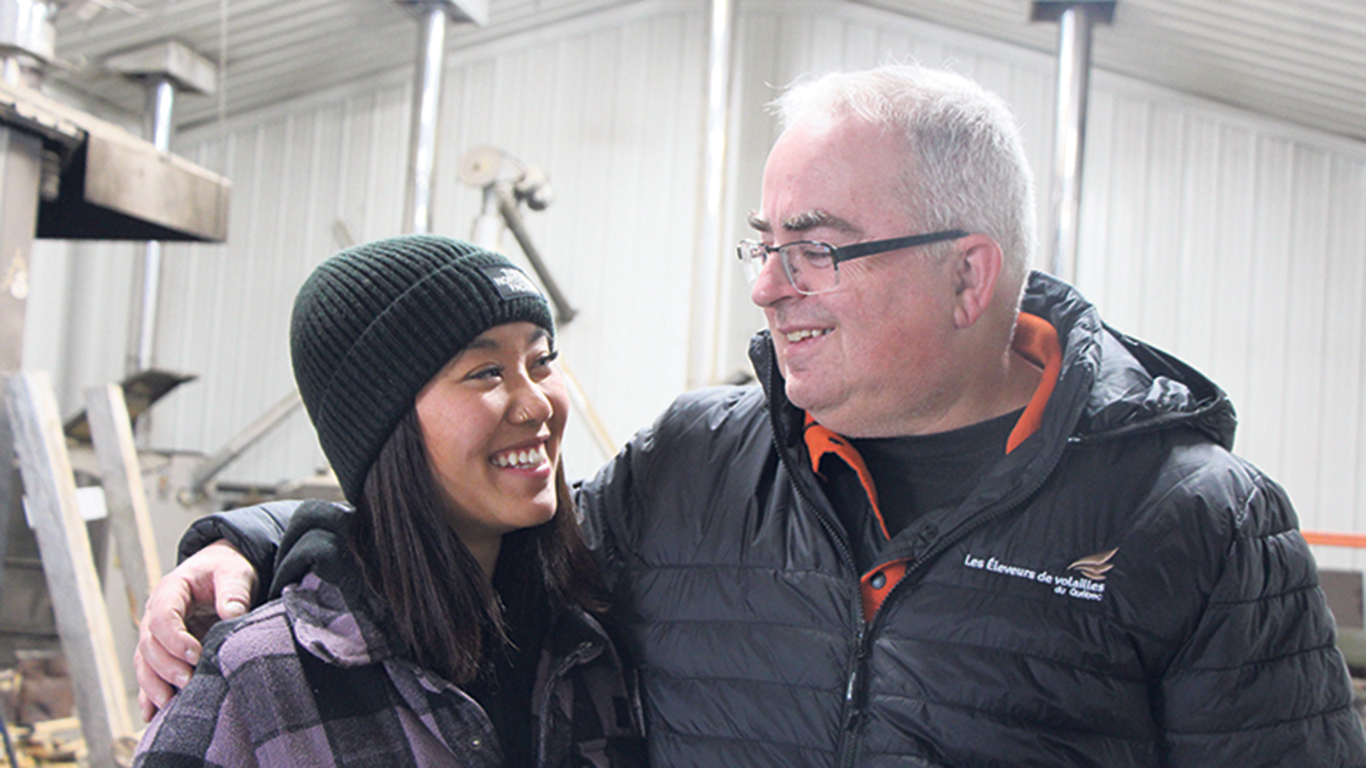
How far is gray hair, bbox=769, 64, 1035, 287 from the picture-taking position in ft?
4.75

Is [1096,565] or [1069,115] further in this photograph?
[1069,115]

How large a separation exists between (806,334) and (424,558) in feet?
2.07

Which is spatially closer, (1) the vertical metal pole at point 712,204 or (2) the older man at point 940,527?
(2) the older man at point 940,527

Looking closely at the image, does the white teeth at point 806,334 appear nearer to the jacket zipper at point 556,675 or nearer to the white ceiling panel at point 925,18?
the jacket zipper at point 556,675

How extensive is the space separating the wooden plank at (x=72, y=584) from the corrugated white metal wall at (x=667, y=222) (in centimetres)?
421

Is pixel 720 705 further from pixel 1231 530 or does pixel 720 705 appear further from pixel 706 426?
pixel 1231 530

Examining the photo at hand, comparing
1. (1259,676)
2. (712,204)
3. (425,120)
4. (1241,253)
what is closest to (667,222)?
(712,204)

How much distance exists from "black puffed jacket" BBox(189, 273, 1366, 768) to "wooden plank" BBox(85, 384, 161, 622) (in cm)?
277

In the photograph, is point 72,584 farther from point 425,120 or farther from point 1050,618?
point 425,120

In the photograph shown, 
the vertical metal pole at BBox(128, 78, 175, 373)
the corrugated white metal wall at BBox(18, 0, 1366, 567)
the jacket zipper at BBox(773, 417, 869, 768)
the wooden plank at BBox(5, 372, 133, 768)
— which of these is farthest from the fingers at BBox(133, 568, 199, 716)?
the vertical metal pole at BBox(128, 78, 175, 373)

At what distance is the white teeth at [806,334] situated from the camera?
4.84ft

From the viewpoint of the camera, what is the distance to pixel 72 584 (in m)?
3.29

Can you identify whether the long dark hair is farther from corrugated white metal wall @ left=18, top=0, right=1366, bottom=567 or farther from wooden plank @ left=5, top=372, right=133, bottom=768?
corrugated white metal wall @ left=18, top=0, right=1366, bottom=567

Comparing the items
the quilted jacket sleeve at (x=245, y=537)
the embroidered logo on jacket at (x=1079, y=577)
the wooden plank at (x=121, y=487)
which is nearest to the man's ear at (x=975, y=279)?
the embroidered logo on jacket at (x=1079, y=577)
